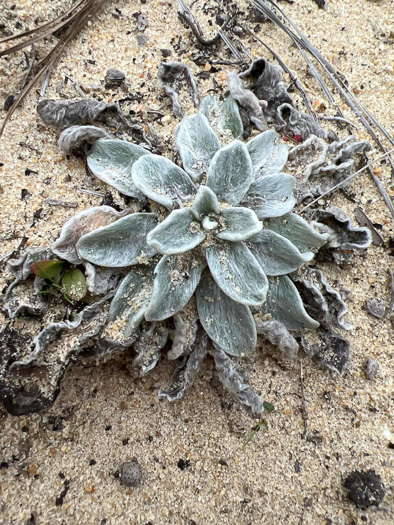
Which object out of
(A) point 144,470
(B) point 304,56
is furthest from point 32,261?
(B) point 304,56

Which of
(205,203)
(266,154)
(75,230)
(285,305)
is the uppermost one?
(266,154)

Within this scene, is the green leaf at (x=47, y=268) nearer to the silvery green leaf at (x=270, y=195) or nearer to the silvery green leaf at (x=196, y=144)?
the silvery green leaf at (x=196, y=144)

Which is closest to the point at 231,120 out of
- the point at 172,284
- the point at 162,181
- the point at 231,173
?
the point at 231,173

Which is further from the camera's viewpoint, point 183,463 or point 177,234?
point 183,463

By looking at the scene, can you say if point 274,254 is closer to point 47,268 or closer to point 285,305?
point 285,305

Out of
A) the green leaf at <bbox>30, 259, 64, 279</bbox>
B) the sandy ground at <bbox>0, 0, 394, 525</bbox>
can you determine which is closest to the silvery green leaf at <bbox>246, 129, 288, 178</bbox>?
the sandy ground at <bbox>0, 0, 394, 525</bbox>

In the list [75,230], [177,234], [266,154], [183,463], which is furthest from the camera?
[266,154]

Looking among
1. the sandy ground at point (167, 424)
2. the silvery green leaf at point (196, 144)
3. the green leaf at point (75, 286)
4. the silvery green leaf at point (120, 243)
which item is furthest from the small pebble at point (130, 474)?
the silvery green leaf at point (196, 144)
